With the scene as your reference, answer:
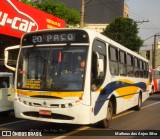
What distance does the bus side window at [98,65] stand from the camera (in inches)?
415

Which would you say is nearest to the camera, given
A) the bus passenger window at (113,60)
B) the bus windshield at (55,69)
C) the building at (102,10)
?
the bus windshield at (55,69)

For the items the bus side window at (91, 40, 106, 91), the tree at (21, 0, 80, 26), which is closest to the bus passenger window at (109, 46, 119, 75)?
the bus side window at (91, 40, 106, 91)

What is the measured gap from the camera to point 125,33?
1941 inches

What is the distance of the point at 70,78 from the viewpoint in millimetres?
10312

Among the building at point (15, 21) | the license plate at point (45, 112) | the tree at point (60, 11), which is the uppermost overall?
the tree at point (60, 11)

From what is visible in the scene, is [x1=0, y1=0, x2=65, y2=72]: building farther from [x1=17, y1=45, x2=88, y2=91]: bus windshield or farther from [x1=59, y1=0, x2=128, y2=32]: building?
[x1=59, y1=0, x2=128, y2=32]: building

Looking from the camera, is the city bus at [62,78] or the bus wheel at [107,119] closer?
the city bus at [62,78]

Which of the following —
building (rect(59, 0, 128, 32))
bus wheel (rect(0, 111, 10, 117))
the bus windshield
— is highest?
building (rect(59, 0, 128, 32))

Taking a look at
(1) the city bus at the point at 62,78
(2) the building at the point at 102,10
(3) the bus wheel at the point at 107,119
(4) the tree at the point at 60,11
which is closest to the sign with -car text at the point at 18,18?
(1) the city bus at the point at 62,78

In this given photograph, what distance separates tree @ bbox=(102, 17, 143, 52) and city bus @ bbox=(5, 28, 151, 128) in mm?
37905

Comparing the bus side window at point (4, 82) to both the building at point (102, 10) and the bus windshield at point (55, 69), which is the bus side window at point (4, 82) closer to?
the bus windshield at point (55, 69)

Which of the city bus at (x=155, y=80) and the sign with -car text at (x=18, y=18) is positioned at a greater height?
the sign with -car text at (x=18, y=18)

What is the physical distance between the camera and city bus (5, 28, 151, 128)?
10195mm

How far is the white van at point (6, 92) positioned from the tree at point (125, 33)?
36278 mm
